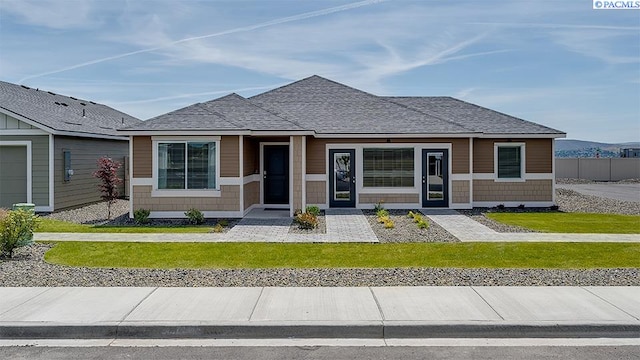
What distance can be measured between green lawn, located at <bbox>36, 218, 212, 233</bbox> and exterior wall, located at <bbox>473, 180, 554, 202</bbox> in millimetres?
10829

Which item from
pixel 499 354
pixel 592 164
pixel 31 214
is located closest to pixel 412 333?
pixel 499 354

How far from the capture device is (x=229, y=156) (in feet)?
59.3

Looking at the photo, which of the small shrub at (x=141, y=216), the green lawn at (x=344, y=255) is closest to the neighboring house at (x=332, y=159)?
the small shrub at (x=141, y=216)

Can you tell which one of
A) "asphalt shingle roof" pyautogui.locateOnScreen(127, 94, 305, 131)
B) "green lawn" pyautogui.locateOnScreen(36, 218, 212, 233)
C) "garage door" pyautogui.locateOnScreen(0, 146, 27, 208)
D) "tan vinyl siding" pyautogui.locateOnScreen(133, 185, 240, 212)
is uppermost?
"asphalt shingle roof" pyautogui.locateOnScreen(127, 94, 305, 131)

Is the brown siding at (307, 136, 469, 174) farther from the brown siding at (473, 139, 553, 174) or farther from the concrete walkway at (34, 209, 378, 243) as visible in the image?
the concrete walkway at (34, 209, 378, 243)

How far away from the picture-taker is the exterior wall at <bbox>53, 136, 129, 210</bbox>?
65.0 feet

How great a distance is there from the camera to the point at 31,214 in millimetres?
11688

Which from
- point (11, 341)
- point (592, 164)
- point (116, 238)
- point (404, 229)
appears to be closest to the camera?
point (11, 341)

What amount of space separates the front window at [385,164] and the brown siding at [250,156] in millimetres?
3966

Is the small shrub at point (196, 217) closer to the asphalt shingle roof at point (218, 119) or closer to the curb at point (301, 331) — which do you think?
the asphalt shingle roof at point (218, 119)

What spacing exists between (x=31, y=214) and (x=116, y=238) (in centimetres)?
265

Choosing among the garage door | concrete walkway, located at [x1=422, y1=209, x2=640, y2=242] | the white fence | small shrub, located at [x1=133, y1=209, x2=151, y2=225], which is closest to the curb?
concrete walkway, located at [x1=422, y1=209, x2=640, y2=242]

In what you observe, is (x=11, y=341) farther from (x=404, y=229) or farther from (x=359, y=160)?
(x=359, y=160)

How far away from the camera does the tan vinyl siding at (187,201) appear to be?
18.2 meters
